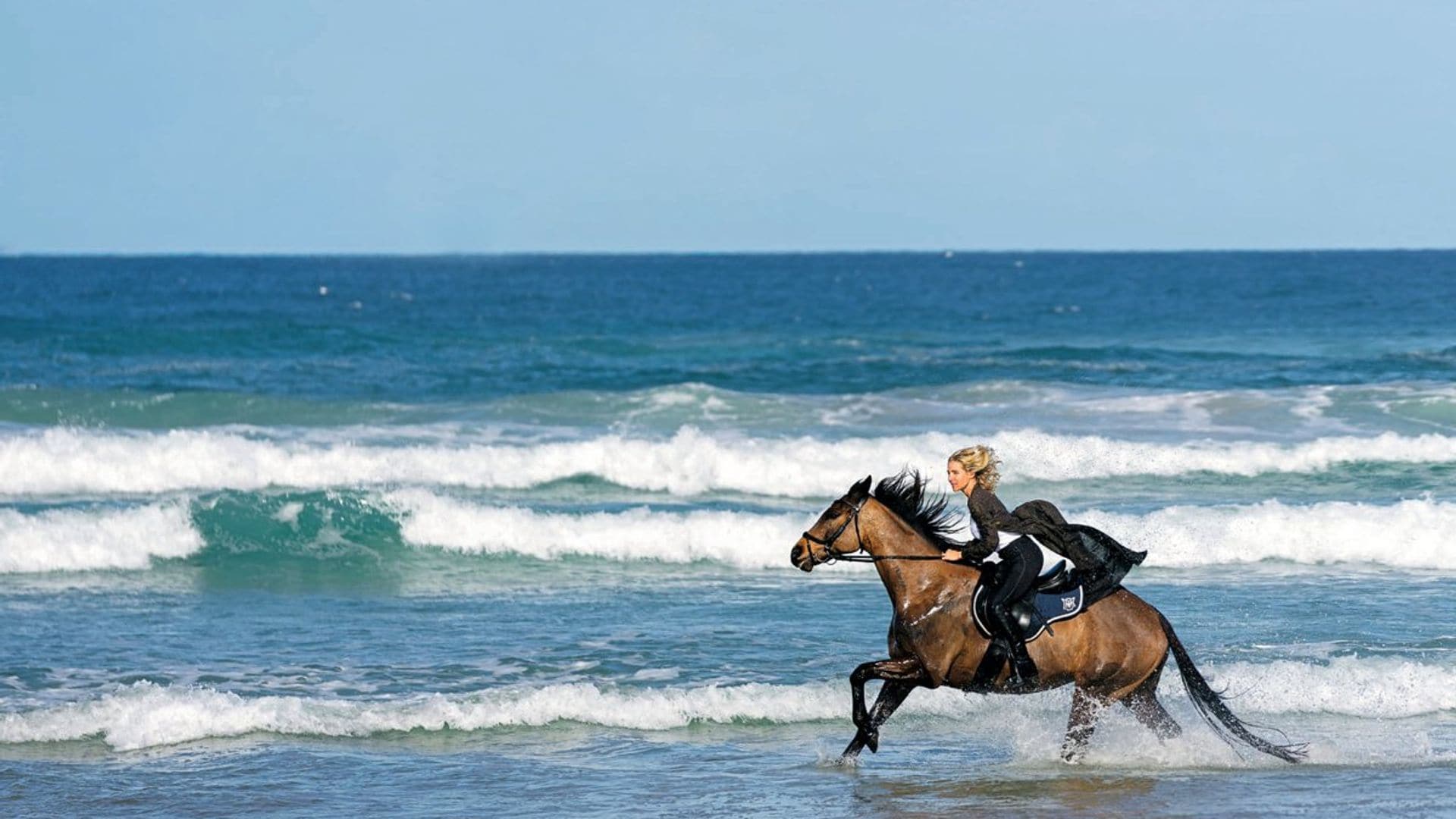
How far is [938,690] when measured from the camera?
1080 cm

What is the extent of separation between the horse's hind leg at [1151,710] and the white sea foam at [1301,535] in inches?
261

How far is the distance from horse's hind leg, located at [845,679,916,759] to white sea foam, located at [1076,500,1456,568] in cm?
733

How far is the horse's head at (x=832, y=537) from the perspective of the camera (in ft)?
28.9

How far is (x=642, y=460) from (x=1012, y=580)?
13.3 m

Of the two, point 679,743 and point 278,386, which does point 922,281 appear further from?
point 679,743

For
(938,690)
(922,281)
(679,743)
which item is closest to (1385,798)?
(938,690)

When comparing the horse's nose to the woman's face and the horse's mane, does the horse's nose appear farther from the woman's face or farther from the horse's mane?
the woman's face

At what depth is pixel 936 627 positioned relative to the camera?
888cm

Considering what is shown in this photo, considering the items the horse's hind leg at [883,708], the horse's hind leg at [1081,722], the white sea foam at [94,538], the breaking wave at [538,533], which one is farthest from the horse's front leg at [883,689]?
the white sea foam at [94,538]

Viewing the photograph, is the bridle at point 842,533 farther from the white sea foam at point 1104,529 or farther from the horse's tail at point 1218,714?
the white sea foam at point 1104,529

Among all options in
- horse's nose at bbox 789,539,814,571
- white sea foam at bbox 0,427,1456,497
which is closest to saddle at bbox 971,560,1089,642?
horse's nose at bbox 789,539,814,571

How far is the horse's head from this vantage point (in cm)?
882

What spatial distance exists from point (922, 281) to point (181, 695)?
101 metres

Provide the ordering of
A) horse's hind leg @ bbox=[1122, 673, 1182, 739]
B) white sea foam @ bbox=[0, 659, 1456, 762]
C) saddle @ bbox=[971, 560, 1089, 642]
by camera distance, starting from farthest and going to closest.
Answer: white sea foam @ bbox=[0, 659, 1456, 762] < horse's hind leg @ bbox=[1122, 673, 1182, 739] < saddle @ bbox=[971, 560, 1089, 642]
